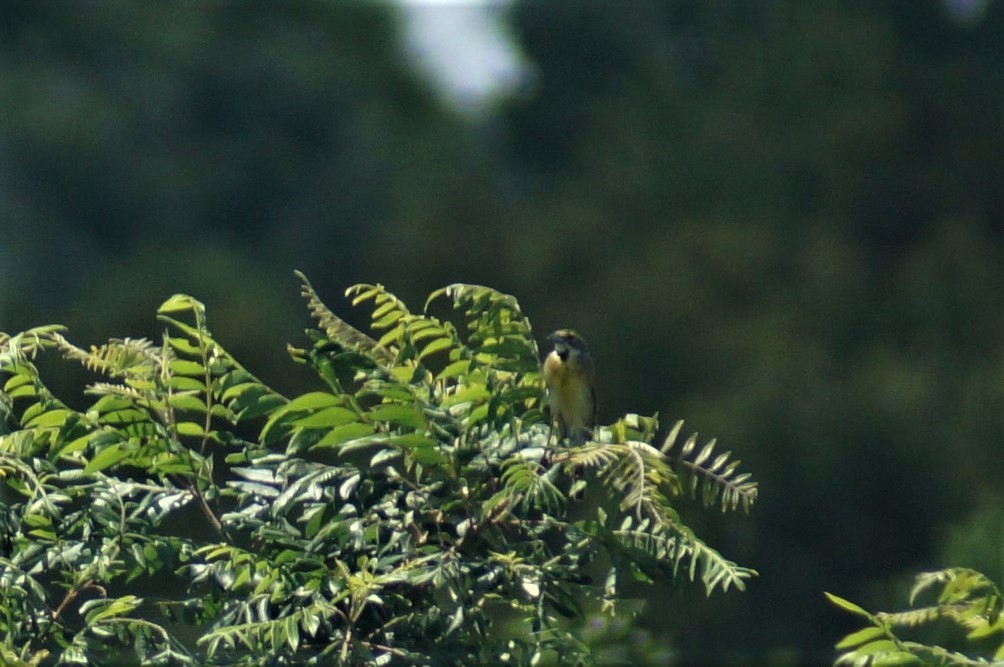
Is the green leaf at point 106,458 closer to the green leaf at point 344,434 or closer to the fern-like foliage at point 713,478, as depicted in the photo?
the green leaf at point 344,434

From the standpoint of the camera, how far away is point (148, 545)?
304 centimetres

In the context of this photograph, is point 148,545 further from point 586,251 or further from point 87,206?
point 87,206

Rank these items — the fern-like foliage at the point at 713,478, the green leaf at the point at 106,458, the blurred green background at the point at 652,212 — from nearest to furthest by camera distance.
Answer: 1. the fern-like foliage at the point at 713,478
2. the green leaf at the point at 106,458
3. the blurred green background at the point at 652,212

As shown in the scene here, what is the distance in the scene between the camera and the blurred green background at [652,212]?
20.4 m

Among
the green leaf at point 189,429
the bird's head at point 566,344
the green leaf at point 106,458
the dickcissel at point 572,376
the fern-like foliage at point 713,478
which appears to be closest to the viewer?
the fern-like foliage at point 713,478

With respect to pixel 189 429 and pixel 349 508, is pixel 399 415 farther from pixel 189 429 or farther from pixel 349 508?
pixel 189 429

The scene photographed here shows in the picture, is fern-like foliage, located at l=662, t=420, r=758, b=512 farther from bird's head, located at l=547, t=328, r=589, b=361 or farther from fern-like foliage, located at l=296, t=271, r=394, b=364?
bird's head, located at l=547, t=328, r=589, b=361

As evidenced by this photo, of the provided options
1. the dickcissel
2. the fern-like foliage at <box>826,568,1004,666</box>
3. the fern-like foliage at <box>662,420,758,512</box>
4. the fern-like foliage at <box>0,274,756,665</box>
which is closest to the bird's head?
the dickcissel

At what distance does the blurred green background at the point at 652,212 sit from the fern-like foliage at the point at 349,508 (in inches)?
276

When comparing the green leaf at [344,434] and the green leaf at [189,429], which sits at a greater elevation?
the green leaf at [344,434]

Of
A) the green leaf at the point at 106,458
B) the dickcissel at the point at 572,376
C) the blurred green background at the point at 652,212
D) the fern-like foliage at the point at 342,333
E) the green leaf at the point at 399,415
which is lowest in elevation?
the green leaf at the point at 106,458

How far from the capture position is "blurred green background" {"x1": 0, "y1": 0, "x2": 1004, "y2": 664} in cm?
2044

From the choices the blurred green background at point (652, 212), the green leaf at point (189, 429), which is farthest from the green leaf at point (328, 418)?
the blurred green background at point (652, 212)

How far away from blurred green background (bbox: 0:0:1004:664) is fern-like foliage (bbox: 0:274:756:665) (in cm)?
700
